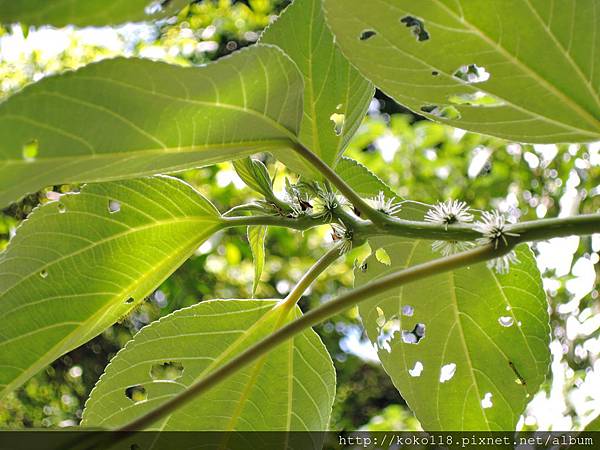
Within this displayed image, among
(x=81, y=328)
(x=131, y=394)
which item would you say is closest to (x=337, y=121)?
(x=81, y=328)

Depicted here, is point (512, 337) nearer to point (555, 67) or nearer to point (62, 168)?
point (555, 67)

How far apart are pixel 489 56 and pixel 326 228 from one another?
2022 mm

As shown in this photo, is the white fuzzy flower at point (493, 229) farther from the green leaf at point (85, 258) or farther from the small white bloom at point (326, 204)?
the green leaf at point (85, 258)

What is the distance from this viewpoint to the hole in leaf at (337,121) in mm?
556

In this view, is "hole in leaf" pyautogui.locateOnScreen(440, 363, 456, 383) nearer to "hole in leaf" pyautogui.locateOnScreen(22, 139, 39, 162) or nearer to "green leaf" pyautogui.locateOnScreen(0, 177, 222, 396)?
"green leaf" pyautogui.locateOnScreen(0, 177, 222, 396)

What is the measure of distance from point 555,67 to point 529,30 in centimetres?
3

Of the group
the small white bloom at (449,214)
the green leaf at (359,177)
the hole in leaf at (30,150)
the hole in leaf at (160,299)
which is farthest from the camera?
the hole in leaf at (160,299)

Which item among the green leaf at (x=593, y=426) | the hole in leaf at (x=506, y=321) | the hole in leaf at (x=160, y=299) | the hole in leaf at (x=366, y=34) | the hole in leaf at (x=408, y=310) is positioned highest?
the hole in leaf at (x=160, y=299)

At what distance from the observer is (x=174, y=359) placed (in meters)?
0.60

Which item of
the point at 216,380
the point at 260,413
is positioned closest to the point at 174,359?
the point at 260,413

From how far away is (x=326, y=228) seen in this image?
8.20ft

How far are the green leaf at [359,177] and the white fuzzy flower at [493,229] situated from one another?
0.49 feet

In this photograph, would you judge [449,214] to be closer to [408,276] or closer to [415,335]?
[408,276]

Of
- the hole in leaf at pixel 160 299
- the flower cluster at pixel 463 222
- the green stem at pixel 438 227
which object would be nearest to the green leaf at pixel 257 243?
Answer: the green stem at pixel 438 227
